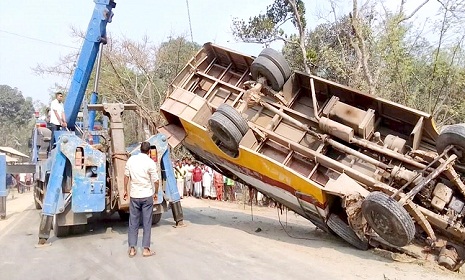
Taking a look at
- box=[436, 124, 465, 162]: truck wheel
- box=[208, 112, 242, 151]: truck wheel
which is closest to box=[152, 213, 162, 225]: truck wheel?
box=[208, 112, 242, 151]: truck wheel

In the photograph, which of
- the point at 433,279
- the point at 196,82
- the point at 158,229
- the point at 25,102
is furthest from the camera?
the point at 25,102

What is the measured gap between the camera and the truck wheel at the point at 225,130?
719 cm

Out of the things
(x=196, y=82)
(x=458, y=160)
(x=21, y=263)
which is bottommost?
(x=21, y=263)

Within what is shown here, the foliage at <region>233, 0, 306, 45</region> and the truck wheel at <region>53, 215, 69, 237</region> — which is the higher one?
the foliage at <region>233, 0, 306, 45</region>

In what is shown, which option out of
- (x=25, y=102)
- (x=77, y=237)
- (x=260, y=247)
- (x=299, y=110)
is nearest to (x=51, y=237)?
(x=77, y=237)

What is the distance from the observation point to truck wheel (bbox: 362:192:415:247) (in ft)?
19.2

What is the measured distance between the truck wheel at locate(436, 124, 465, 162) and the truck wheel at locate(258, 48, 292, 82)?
272 centimetres

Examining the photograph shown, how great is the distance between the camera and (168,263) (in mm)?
5762

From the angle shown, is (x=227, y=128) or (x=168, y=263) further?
(x=227, y=128)

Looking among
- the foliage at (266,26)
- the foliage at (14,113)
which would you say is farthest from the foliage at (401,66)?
the foliage at (14,113)

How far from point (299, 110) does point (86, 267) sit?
4.43 m

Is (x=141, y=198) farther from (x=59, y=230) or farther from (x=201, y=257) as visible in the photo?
(x=59, y=230)

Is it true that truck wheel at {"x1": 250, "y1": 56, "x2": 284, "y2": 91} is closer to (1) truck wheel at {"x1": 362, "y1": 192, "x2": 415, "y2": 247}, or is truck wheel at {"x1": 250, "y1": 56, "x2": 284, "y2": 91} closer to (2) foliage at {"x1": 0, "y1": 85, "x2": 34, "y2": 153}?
(1) truck wheel at {"x1": 362, "y1": 192, "x2": 415, "y2": 247}

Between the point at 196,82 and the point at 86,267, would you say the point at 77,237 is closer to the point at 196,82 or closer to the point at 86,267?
the point at 86,267
